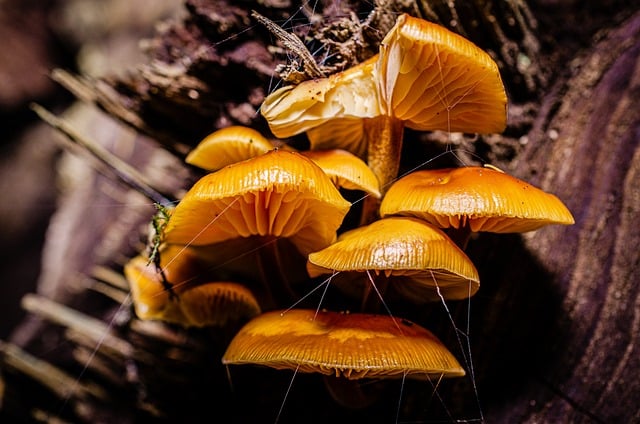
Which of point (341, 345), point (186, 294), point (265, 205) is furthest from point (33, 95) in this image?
point (341, 345)

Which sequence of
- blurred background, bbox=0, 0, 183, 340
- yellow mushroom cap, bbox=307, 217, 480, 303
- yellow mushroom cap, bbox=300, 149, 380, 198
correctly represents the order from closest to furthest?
1. yellow mushroom cap, bbox=307, 217, 480, 303
2. yellow mushroom cap, bbox=300, 149, 380, 198
3. blurred background, bbox=0, 0, 183, 340

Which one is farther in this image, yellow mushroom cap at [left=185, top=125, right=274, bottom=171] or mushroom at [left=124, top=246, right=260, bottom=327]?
mushroom at [left=124, top=246, right=260, bottom=327]

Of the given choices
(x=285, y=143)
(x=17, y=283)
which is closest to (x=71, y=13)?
(x=17, y=283)

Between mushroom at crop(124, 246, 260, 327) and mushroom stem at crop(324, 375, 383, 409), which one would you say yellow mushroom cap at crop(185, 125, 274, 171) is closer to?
mushroom at crop(124, 246, 260, 327)

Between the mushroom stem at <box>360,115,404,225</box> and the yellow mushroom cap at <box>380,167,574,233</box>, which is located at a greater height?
the mushroom stem at <box>360,115,404,225</box>

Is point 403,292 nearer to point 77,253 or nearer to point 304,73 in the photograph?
point 304,73

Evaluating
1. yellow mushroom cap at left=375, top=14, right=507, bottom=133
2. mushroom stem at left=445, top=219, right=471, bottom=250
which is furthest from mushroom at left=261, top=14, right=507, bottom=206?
mushroom stem at left=445, top=219, right=471, bottom=250

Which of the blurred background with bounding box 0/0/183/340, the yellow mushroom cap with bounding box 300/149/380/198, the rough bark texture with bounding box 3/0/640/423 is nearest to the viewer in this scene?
the yellow mushroom cap with bounding box 300/149/380/198
